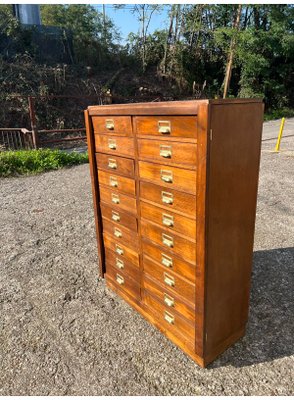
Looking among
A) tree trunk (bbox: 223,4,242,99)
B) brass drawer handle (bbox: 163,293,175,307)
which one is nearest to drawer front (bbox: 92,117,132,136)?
brass drawer handle (bbox: 163,293,175,307)

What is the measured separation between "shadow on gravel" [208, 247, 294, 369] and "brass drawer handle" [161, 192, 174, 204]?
1278 mm

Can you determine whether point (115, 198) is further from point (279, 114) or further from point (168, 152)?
point (279, 114)

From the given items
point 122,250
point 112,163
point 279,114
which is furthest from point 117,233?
point 279,114

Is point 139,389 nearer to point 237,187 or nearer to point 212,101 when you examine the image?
point 237,187

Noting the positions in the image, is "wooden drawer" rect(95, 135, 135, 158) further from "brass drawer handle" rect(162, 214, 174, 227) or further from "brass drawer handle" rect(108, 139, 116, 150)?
"brass drawer handle" rect(162, 214, 174, 227)

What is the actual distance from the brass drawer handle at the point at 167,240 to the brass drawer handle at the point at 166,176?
43 centimetres

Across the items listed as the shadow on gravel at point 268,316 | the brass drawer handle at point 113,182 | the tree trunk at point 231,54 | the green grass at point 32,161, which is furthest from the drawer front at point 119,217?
the tree trunk at point 231,54

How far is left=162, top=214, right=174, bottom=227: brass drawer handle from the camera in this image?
211cm

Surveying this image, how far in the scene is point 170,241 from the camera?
2.18 m

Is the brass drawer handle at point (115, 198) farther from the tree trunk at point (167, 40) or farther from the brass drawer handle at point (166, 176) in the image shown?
the tree trunk at point (167, 40)

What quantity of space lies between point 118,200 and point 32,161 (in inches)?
252

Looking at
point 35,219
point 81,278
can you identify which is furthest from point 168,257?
point 35,219

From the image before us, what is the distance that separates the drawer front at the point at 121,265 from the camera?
8.85 feet

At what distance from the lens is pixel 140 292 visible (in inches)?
106
